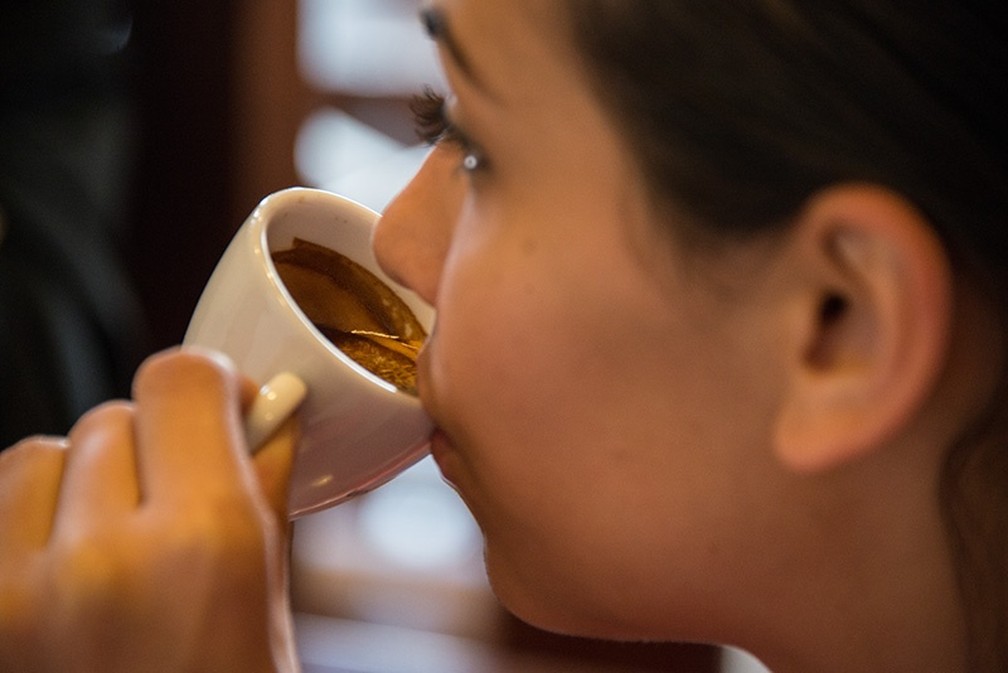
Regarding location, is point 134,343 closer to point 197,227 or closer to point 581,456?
point 197,227

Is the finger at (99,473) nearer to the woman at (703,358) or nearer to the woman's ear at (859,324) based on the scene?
the woman at (703,358)

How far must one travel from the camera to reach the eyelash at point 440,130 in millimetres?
798

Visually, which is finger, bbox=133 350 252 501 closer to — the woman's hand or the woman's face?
the woman's hand

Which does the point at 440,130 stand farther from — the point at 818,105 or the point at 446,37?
the point at 818,105

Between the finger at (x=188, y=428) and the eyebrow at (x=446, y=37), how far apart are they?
0.23m

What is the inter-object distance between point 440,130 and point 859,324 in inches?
12.5

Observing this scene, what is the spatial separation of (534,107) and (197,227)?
218cm

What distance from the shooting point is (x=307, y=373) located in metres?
0.81

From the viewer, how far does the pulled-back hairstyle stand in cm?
68

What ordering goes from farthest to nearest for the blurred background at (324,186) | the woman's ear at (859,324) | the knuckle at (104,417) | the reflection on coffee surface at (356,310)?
the blurred background at (324,186)
the reflection on coffee surface at (356,310)
the knuckle at (104,417)
the woman's ear at (859,324)

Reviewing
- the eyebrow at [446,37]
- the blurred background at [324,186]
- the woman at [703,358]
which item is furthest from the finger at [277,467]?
the blurred background at [324,186]

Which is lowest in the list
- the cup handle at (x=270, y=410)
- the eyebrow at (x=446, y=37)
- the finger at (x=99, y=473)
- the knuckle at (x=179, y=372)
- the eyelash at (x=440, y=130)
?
the finger at (x=99, y=473)

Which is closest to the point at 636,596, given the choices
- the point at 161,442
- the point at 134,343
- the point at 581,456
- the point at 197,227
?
the point at 581,456

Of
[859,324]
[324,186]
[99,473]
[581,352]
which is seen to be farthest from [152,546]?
[324,186]
